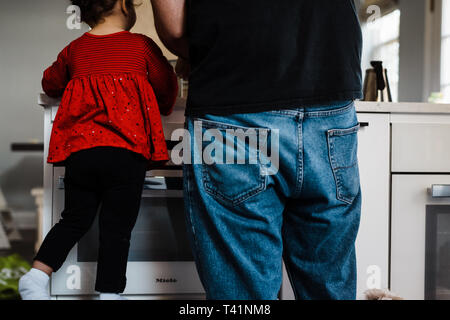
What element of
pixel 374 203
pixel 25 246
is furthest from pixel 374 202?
pixel 25 246

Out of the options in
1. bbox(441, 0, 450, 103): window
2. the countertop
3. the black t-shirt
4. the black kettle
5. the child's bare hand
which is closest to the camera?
the black t-shirt

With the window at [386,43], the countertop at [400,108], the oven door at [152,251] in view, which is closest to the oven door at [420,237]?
the countertop at [400,108]

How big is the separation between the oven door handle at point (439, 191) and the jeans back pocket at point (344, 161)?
2.57 ft

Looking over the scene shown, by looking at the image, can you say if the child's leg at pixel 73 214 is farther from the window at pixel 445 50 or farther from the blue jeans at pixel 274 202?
the window at pixel 445 50

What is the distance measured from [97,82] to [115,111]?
9 centimetres

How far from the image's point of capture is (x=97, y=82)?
4.00 ft

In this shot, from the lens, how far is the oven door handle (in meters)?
1.42

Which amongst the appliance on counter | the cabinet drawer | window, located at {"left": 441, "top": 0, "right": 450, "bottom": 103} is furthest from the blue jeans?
window, located at {"left": 441, "top": 0, "right": 450, "bottom": 103}

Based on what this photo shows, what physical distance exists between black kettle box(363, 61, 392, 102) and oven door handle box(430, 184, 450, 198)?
1.27ft

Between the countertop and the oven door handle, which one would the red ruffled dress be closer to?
the countertop

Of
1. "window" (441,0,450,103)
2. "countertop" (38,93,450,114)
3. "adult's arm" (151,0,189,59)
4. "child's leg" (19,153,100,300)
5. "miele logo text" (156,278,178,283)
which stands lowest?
"miele logo text" (156,278,178,283)

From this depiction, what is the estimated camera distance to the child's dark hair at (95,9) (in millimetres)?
1284

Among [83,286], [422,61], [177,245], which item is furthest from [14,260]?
[422,61]
